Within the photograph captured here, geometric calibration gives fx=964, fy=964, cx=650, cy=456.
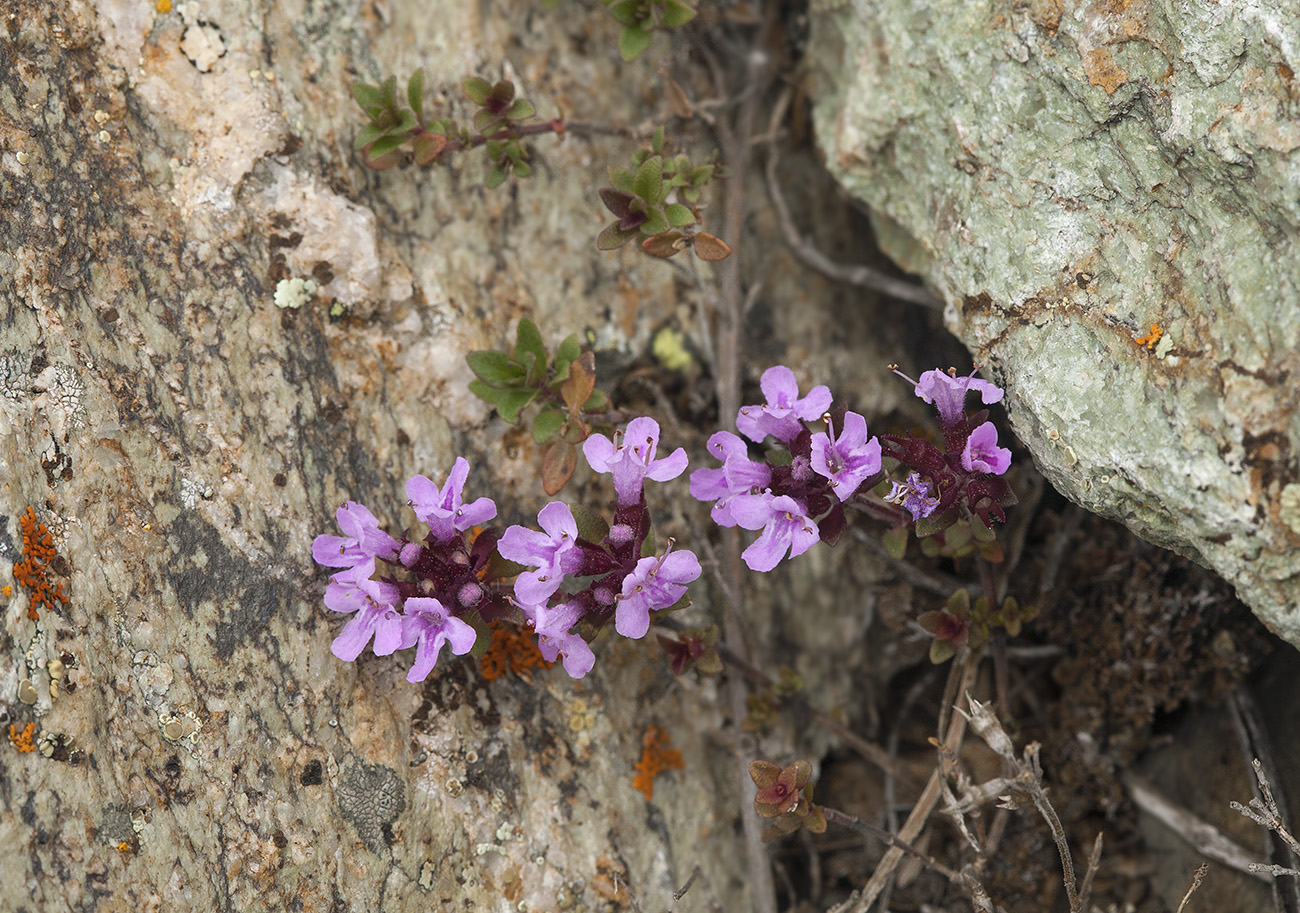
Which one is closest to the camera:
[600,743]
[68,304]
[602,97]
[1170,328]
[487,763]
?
[1170,328]

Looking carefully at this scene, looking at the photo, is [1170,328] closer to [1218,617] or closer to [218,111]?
[1218,617]

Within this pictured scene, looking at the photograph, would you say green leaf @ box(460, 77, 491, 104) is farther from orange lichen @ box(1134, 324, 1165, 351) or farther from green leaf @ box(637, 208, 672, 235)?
orange lichen @ box(1134, 324, 1165, 351)

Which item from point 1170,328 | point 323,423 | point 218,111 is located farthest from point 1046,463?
point 218,111

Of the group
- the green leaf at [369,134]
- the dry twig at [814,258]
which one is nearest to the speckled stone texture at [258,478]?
the green leaf at [369,134]

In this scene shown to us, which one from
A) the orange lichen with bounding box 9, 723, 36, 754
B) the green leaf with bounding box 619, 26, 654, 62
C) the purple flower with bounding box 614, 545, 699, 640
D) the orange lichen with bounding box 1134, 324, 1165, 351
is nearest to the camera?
the orange lichen with bounding box 9, 723, 36, 754

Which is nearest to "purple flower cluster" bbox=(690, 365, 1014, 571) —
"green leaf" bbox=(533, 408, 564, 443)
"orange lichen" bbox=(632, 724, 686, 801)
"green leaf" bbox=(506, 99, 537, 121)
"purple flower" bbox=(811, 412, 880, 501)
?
"purple flower" bbox=(811, 412, 880, 501)

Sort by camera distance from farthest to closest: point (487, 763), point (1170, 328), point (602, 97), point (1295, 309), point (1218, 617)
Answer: point (602, 97)
point (1218, 617)
point (487, 763)
point (1170, 328)
point (1295, 309)
